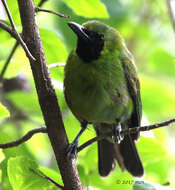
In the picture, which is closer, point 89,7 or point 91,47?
point 89,7

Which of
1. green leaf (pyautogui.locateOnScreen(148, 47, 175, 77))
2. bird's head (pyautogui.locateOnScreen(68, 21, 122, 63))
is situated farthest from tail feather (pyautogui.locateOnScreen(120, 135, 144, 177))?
bird's head (pyautogui.locateOnScreen(68, 21, 122, 63))

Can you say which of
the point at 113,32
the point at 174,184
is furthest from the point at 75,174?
the point at 174,184

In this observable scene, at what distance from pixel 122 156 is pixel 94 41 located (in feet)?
3.27

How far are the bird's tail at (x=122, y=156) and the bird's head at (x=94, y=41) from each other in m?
0.64

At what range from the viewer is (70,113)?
9.71 ft

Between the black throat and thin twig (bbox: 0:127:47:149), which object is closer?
thin twig (bbox: 0:127:47:149)

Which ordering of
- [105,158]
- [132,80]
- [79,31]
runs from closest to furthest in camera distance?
[79,31]
[132,80]
[105,158]

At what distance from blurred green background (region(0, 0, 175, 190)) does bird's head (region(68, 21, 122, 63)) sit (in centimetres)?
15

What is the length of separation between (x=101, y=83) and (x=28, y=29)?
0.79 m

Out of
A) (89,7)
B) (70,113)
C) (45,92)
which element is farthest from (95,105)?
(45,92)

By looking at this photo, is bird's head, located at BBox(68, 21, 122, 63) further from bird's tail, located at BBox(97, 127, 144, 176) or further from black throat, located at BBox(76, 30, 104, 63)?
bird's tail, located at BBox(97, 127, 144, 176)

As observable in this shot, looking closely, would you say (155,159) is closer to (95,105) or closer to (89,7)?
(95,105)

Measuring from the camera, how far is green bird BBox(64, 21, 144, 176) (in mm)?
2635

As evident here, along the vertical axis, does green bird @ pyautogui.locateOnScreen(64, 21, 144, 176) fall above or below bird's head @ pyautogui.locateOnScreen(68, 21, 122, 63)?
below
